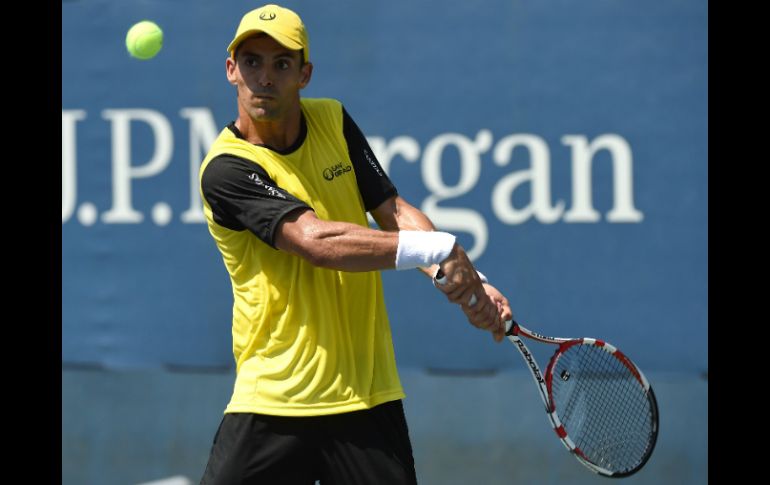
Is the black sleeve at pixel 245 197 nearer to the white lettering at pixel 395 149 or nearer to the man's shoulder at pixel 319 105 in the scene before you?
the man's shoulder at pixel 319 105

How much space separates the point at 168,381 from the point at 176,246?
0.55m

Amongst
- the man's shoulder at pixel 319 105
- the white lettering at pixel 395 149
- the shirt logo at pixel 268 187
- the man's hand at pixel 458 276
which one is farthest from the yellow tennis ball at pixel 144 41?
the man's hand at pixel 458 276

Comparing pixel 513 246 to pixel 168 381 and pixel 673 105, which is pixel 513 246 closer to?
pixel 673 105

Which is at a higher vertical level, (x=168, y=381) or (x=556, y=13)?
(x=556, y=13)

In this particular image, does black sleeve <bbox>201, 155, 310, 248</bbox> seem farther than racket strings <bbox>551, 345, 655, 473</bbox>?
No

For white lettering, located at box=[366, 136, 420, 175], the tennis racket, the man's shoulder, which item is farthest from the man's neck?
white lettering, located at box=[366, 136, 420, 175]

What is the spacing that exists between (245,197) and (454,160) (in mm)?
1800

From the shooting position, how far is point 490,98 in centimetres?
475

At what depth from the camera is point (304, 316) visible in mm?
3191

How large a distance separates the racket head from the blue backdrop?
842mm

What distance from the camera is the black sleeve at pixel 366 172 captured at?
3389 mm

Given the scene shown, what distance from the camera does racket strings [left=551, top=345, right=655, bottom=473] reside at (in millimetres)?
3723

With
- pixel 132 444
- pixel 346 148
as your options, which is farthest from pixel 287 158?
pixel 132 444

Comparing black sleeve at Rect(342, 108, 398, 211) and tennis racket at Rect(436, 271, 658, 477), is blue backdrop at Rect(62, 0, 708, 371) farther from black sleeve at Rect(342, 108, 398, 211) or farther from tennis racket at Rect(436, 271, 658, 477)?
black sleeve at Rect(342, 108, 398, 211)
